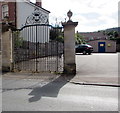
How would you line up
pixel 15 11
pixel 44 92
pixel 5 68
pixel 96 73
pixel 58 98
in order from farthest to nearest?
pixel 15 11 < pixel 5 68 < pixel 96 73 < pixel 44 92 < pixel 58 98

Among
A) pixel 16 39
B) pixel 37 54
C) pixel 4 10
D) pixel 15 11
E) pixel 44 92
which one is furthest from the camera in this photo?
pixel 4 10

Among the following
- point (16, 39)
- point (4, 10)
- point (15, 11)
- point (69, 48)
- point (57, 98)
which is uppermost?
point (4, 10)

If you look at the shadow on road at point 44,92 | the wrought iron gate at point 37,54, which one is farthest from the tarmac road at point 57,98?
the wrought iron gate at point 37,54

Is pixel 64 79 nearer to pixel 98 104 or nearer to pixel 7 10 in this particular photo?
pixel 98 104

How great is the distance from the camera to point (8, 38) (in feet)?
46.5

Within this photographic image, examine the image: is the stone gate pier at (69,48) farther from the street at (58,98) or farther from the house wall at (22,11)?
the house wall at (22,11)

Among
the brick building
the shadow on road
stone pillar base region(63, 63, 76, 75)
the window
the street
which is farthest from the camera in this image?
the window

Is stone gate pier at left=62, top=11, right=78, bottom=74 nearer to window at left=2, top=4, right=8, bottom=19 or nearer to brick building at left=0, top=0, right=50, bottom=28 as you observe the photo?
brick building at left=0, top=0, right=50, bottom=28

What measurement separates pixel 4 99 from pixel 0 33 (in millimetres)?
8242

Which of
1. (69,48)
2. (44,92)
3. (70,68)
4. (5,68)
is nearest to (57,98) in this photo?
(44,92)

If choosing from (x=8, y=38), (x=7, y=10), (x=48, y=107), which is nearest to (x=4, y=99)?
(x=48, y=107)

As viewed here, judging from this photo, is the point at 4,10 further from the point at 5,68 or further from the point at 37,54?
the point at 5,68

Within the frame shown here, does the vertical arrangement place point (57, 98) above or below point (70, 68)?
below

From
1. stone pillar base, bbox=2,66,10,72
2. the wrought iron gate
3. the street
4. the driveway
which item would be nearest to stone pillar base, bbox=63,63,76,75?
the driveway
